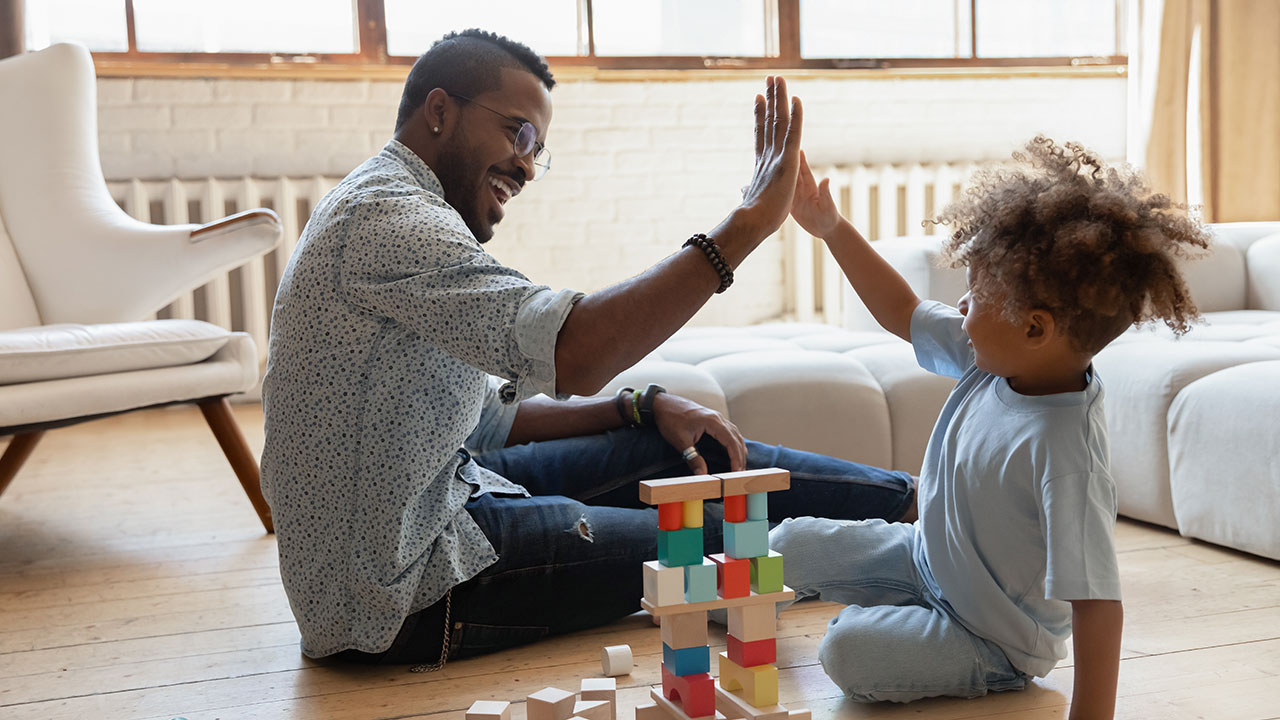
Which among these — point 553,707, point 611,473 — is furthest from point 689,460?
point 553,707

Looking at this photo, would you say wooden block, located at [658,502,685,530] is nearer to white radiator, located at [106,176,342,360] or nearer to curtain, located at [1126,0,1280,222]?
white radiator, located at [106,176,342,360]

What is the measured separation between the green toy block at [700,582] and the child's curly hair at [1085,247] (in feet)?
1.30

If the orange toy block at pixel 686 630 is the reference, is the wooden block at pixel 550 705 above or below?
below

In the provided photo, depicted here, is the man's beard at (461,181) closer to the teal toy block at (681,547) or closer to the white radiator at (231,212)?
the teal toy block at (681,547)

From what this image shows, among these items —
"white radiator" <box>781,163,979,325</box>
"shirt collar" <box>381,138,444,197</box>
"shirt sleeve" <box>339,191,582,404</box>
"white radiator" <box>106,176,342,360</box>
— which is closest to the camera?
"shirt sleeve" <box>339,191,582,404</box>

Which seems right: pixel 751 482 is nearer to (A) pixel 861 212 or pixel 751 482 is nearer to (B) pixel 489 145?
→ (B) pixel 489 145

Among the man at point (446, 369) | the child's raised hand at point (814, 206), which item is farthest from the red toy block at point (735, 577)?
the child's raised hand at point (814, 206)

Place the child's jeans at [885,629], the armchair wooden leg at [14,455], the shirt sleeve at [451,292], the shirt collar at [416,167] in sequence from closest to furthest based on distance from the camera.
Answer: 1. the shirt sleeve at [451,292]
2. the child's jeans at [885,629]
3. the shirt collar at [416,167]
4. the armchair wooden leg at [14,455]

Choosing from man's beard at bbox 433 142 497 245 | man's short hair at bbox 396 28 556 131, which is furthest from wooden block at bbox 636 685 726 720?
man's short hair at bbox 396 28 556 131

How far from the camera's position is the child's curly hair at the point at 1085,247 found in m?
1.05

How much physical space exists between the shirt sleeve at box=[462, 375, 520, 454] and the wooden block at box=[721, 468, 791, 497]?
69cm

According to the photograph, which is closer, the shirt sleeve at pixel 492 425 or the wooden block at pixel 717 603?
the wooden block at pixel 717 603

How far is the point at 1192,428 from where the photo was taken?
1.77m

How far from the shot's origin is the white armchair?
1939 mm
